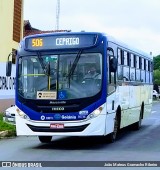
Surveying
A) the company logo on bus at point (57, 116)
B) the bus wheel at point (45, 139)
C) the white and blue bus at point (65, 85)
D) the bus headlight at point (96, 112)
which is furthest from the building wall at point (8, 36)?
the bus headlight at point (96, 112)

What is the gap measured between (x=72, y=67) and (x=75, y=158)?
2739 mm

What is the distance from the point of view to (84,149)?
1312 centimetres

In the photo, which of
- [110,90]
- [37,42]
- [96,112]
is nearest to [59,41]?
[37,42]

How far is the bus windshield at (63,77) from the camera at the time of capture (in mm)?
12945

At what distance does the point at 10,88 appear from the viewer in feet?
82.4

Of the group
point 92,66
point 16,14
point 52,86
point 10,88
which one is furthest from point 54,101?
point 16,14

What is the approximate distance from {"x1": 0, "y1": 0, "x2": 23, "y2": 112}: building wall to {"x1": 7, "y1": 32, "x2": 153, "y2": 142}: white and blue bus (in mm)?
10384

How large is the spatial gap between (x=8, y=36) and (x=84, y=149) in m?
→ 14.9

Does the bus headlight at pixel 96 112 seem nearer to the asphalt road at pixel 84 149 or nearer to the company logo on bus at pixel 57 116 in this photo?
the company logo on bus at pixel 57 116

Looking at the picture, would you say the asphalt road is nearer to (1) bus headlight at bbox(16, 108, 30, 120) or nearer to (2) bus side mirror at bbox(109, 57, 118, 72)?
(1) bus headlight at bbox(16, 108, 30, 120)

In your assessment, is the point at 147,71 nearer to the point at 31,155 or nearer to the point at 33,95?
the point at 33,95

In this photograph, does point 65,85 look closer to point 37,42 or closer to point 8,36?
point 37,42

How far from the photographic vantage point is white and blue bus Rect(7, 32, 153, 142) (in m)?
12.8

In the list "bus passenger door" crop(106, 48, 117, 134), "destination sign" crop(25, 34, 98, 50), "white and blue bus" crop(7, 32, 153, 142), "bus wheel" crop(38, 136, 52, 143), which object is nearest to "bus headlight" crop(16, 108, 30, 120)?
"white and blue bus" crop(7, 32, 153, 142)
